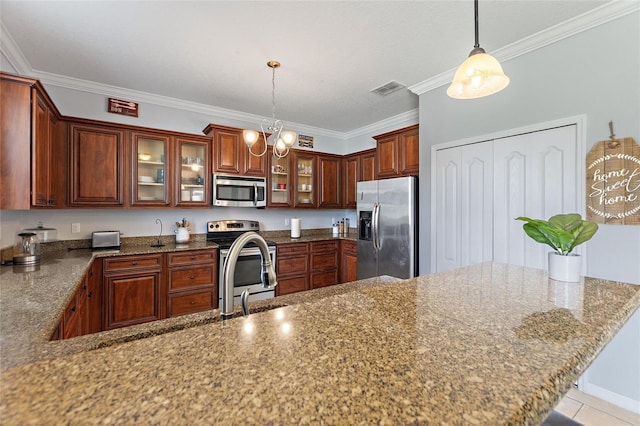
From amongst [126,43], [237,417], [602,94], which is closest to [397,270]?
[602,94]

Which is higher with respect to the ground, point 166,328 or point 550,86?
point 550,86

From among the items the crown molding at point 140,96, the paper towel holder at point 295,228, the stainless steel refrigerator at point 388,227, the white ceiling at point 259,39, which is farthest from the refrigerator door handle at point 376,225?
the crown molding at point 140,96

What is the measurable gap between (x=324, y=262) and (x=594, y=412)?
10.1 feet

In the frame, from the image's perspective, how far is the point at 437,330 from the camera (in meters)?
0.76

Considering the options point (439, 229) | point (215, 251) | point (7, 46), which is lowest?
point (215, 251)

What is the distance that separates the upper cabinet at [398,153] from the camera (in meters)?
3.53

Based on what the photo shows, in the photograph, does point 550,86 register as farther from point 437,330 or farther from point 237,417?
point 237,417

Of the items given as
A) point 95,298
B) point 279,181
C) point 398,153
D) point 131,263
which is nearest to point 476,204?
point 398,153

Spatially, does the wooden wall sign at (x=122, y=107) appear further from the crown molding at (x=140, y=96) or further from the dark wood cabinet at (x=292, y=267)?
the dark wood cabinet at (x=292, y=267)

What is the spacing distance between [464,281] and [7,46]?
12.4ft

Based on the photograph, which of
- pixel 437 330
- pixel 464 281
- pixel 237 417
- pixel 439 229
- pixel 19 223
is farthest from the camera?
pixel 439 229

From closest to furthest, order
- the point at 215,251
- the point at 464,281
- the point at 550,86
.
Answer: the point at 464,281 < the point at 550,86 < the point at 215,251

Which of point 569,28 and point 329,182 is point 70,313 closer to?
point 329,182

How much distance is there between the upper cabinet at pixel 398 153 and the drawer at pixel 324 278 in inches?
63.9
